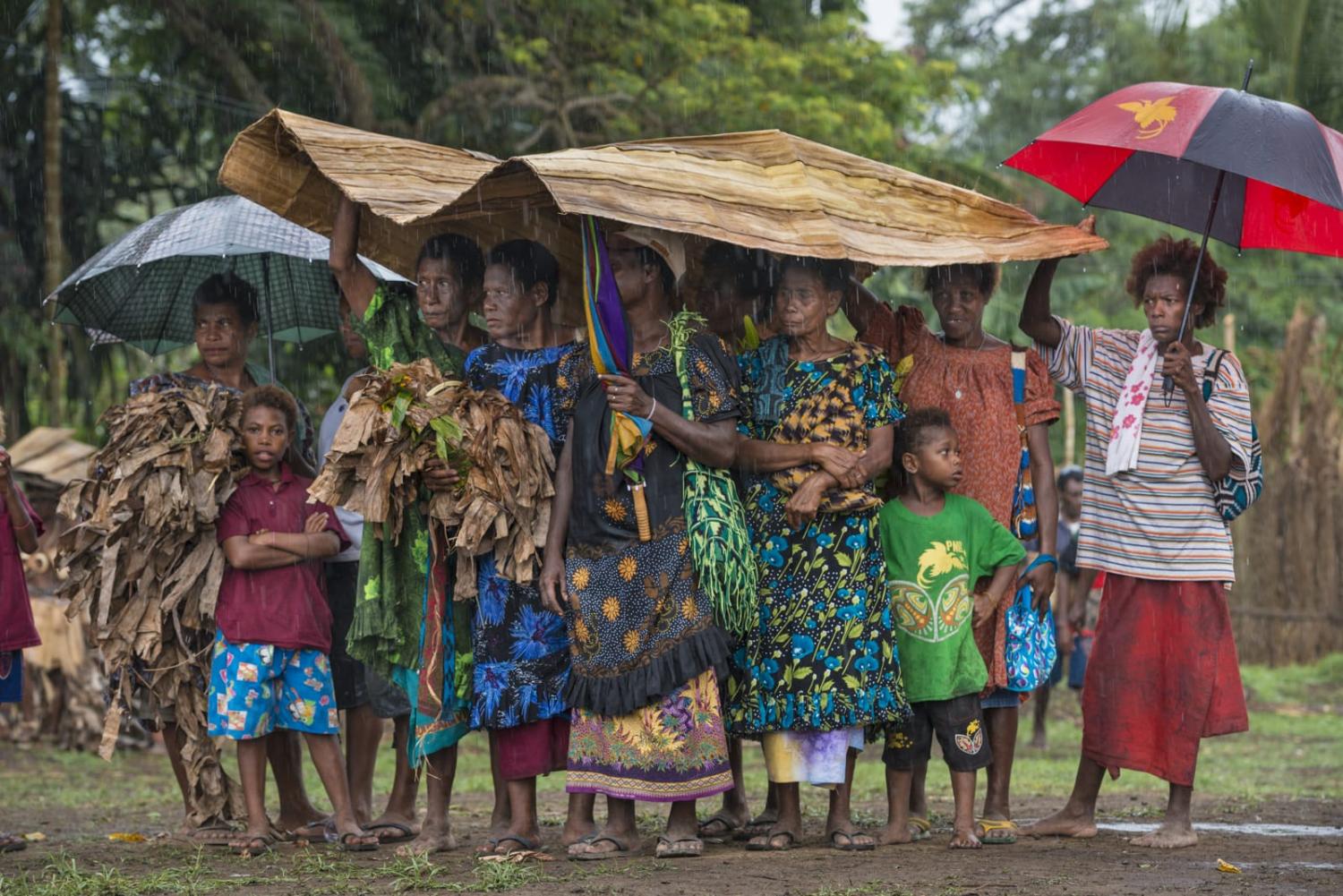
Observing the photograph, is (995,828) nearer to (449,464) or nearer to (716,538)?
(716,538)

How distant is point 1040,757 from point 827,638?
5914 mm

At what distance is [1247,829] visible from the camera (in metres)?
6.60

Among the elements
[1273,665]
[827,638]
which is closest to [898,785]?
[827,638]

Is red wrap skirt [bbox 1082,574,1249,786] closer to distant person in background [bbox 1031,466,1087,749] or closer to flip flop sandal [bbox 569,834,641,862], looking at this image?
flip flop sandal [bbox 569,834,641,862]

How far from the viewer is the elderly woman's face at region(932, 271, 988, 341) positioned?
587cm

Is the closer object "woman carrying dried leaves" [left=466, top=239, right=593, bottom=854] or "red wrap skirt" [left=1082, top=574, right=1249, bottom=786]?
"woman carrying dried leaves" [left=466, top=239, right=593, bottom=854]

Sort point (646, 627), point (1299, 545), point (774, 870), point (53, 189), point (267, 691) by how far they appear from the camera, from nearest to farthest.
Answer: point (774, 870) → point (646, 627) → point (267, 691) → point (53, 189) → point (1299, 545)

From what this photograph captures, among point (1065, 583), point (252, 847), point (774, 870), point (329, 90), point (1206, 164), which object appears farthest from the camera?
point (329, 90)

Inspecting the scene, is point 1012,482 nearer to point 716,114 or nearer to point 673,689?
point 673,689

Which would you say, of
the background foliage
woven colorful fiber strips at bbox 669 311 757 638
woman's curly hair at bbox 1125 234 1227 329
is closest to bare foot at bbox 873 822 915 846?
woven colorful fiber strips at bbox 669 311 757 638

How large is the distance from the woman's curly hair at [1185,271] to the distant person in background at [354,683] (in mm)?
3030

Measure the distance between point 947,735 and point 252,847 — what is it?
2.56m

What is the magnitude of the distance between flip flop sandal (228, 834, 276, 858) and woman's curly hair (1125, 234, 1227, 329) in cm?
387

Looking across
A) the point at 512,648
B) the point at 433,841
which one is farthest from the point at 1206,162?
the point at 433,841
